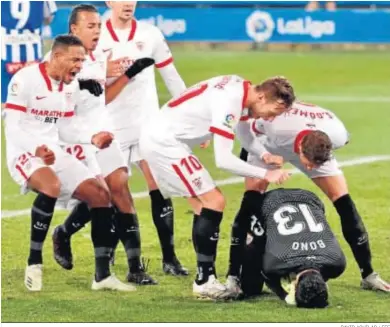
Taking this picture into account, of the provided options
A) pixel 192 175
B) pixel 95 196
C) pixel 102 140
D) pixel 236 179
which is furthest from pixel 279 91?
pixel 236 179

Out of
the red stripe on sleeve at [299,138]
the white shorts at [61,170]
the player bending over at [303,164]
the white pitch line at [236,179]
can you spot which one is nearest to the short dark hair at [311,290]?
the player bending over at [303,164]

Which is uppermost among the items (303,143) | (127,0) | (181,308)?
(127,0)

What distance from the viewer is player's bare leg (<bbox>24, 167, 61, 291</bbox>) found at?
1068 centimetres

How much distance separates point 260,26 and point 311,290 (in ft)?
63.2

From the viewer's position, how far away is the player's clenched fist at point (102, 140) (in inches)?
430

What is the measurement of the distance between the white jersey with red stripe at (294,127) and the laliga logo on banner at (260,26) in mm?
17588

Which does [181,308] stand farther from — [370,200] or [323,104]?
[323,104]

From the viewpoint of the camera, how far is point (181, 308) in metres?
10.1

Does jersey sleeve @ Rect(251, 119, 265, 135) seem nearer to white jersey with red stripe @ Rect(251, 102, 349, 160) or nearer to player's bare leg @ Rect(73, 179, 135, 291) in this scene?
white jersey with red stripe @ Rect(251, 102, 349, 160)

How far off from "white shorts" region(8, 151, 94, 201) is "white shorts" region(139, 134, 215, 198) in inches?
20.3

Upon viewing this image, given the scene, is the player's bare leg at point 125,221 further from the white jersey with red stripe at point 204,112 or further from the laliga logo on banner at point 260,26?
the laliga logo on banner at point 260,26

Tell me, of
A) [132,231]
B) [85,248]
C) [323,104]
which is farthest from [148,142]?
[323,104]

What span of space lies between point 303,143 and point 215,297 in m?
1.27

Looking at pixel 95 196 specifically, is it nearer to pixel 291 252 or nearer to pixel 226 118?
pixel 226 118
